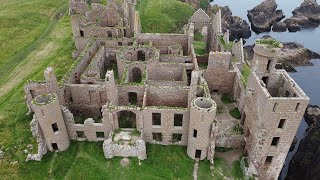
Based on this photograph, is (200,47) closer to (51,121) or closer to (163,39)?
→ (163,39)

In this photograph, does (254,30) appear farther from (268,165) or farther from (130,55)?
(268,165)

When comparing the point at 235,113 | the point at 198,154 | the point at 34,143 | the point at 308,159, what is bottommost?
the point at 308,159

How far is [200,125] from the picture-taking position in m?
32.1

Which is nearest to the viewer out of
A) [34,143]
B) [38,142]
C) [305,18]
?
[38,142]

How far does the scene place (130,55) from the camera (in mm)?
48656

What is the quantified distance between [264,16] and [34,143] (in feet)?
278

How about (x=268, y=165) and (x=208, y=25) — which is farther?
(x=208, y=25)

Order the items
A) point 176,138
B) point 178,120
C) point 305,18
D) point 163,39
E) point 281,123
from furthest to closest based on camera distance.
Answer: point 305,18, point 163,39, point 178,120, point 176,138, point 281,123

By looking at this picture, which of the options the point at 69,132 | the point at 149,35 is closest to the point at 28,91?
the point at 69,132

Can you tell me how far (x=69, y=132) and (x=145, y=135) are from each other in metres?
9.36

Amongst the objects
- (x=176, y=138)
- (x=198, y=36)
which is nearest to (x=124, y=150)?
(x=176, y=138)

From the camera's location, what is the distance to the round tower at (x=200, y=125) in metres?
31.4

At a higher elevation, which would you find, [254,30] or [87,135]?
[87,135]

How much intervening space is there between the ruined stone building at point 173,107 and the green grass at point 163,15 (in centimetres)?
→ 2748
